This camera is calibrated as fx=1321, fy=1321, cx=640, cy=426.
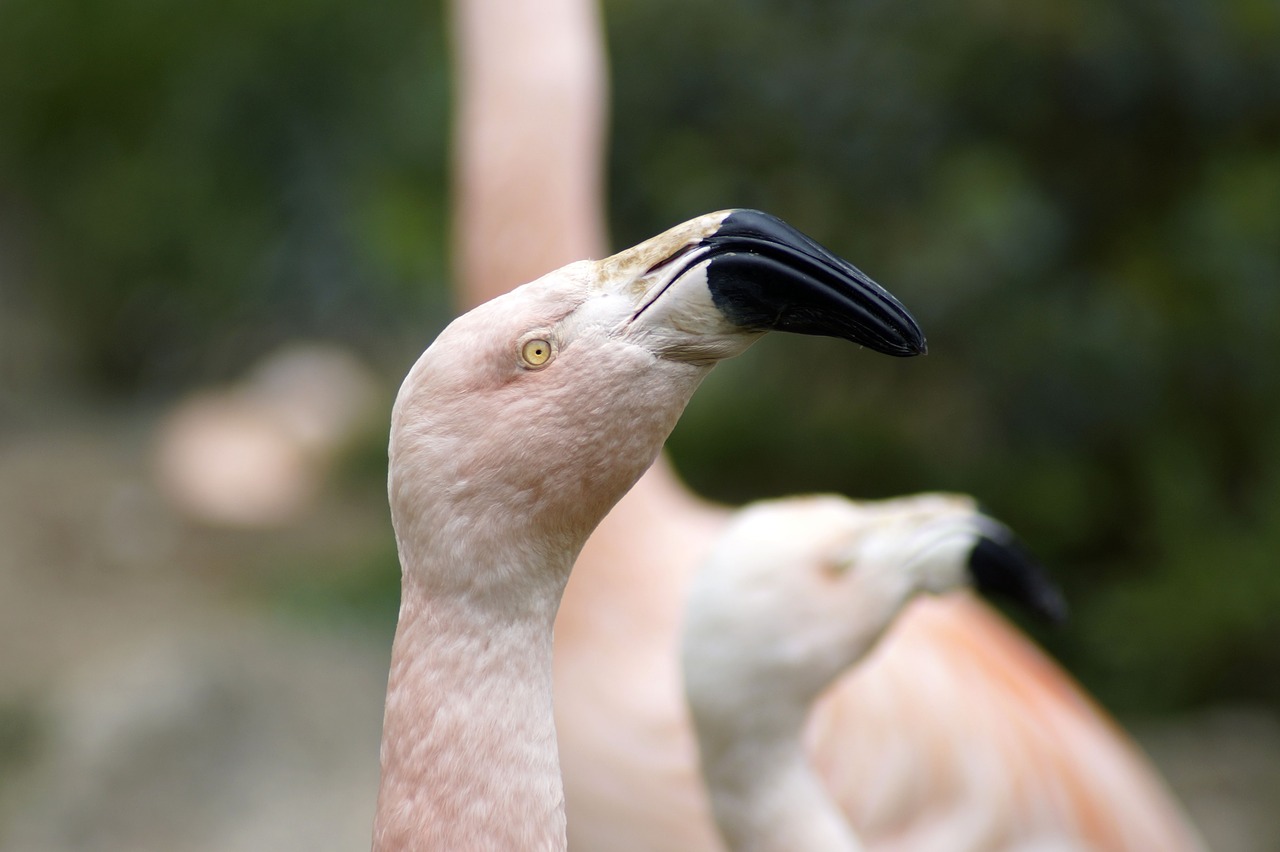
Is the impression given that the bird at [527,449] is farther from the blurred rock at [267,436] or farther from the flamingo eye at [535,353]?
the blurred rock at [267,436]

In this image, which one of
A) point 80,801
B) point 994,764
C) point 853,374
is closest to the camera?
point 994,764

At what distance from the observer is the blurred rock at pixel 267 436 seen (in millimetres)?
7031

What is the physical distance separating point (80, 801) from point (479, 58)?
116 inches

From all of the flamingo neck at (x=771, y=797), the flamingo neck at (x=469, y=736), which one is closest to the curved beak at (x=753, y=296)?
the flamingo neck at (x=469, y=736)

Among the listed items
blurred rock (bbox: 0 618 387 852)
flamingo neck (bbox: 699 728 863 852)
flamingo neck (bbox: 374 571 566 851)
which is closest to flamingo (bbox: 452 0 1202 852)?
flamingo neck (bbox: 699 728 863 852)

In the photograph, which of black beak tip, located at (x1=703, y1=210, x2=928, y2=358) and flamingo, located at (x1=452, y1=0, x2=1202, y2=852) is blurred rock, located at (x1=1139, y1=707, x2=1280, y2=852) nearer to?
Result: flamingo, located at (x1=452, y1=0, x2=1202, y2=852)

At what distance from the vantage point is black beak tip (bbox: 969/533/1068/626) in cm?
181

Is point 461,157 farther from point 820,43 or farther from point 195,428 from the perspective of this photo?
point 195,428

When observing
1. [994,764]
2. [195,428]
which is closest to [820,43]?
[994,764]

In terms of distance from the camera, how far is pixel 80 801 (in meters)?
4.22

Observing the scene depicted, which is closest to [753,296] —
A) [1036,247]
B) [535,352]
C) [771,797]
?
[535,352]

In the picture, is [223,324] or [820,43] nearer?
[820,43]

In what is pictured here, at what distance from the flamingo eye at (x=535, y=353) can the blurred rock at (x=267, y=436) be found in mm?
6131

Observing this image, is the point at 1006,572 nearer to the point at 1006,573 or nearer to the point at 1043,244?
the point at 1006,573
